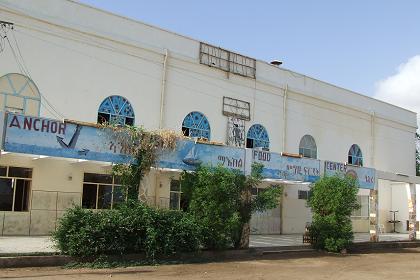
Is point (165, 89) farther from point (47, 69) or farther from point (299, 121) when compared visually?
point (299, 121)

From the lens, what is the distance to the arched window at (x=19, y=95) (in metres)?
19.4

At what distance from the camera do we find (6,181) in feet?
63.2

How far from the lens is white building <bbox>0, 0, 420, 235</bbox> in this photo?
19.6 m

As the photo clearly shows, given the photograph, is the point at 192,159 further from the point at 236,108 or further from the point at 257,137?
the point at 257,137

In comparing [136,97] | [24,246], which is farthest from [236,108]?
[24,246]

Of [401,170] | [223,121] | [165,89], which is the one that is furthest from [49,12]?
[401,170]

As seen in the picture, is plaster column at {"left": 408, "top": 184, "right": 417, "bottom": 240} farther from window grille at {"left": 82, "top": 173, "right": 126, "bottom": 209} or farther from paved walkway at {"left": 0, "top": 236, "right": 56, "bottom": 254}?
paved walkway at {"left": 0, "top": 236, "right": 56, "bottom": 254}

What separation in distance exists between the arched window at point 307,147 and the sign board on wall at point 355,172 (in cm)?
572

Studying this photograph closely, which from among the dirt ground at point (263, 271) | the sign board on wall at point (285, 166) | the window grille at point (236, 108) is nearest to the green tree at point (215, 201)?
the dirt ground at point (263, 271)

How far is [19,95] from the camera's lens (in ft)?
64.4

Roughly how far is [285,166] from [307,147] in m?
10.1

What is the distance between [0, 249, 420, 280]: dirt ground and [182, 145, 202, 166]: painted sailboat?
371cm

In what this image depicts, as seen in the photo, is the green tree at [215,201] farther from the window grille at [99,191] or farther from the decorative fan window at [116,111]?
the decorative fan window at [116,111]

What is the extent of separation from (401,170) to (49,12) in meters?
27.8
